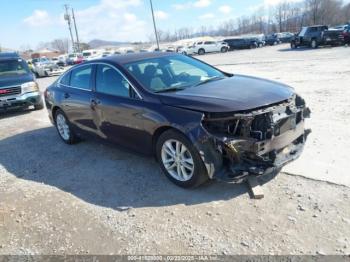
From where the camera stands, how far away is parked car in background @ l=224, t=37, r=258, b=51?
152 feet

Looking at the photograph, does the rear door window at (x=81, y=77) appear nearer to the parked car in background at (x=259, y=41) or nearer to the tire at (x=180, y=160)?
the tire at (x=180, y=160)

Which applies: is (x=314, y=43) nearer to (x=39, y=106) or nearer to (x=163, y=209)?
(x=39, y=106)

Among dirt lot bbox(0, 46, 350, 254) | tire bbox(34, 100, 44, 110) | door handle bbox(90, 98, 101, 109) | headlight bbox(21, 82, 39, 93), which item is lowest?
dirt lot bbox(0, 46, 350, 254)

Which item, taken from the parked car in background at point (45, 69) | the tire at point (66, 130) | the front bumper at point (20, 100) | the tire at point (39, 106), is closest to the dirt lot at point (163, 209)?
the tire at point (66, 130)

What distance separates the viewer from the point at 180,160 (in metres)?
4.27

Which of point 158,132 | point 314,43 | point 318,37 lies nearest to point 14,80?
point 158,132

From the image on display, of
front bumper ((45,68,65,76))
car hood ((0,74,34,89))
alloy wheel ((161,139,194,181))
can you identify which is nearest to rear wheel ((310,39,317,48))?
front bumper ((45,68,65,76))

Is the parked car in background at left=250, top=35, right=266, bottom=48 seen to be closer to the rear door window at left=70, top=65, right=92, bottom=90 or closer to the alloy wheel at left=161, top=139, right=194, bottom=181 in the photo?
the rear door window at left=70, top=65, right=92, bottom=90

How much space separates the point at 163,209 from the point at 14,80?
8437mm

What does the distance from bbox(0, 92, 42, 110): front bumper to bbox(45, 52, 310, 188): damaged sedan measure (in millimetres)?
5422

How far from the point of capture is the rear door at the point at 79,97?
5727 millimetres

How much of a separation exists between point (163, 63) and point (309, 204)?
9.60 feet

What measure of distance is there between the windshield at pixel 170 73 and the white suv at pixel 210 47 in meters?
42.1

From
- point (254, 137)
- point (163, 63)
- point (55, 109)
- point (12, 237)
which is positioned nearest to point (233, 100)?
point (254, 137)
